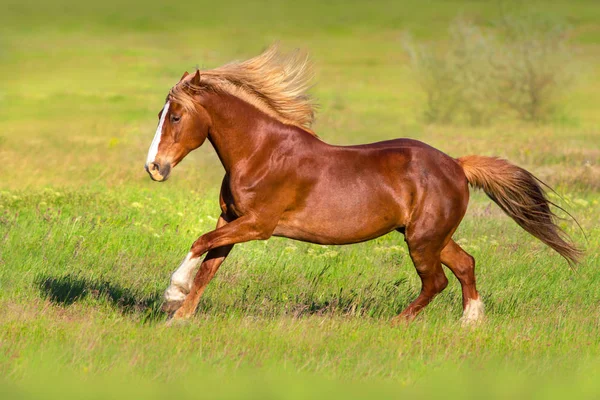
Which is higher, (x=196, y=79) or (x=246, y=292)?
(x=196, y=79)

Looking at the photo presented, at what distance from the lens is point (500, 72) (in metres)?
27.7

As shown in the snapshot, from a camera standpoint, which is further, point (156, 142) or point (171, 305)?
point (171, 305)

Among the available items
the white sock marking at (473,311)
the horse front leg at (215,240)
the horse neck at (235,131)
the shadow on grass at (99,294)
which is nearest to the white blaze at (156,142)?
the horse neck at (235,131)

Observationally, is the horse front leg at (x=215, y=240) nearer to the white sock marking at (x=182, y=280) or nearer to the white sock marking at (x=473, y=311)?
the white sock marking at (x=182, y=280)

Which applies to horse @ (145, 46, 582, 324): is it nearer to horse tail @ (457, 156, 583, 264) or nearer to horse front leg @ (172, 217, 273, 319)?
horse front leg @ (172, 217, 273, 319)

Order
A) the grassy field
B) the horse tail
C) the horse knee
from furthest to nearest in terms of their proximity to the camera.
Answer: the horse tail
the horse knee
the grassy field

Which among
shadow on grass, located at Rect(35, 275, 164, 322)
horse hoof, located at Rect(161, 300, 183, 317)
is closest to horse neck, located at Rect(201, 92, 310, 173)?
horse hoof, located at Rect(161, 300, 183, 317)

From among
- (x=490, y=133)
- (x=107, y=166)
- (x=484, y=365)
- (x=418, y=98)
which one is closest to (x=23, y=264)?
(x=484, y=365)

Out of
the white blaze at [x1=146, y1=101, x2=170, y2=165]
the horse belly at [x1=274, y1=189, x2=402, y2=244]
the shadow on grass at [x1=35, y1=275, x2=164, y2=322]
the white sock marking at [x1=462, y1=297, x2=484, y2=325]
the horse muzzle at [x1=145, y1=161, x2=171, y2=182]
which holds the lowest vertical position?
the shadow on grass at [x1=35, y1=275, x2=164, y2=322]

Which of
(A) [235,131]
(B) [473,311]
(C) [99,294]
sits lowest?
(C) [99,294]

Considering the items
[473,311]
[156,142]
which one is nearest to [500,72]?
[473,311]

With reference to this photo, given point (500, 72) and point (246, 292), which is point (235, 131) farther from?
point (500, 72)

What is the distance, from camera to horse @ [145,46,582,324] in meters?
6.74

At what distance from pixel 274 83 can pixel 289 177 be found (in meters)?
0.71
